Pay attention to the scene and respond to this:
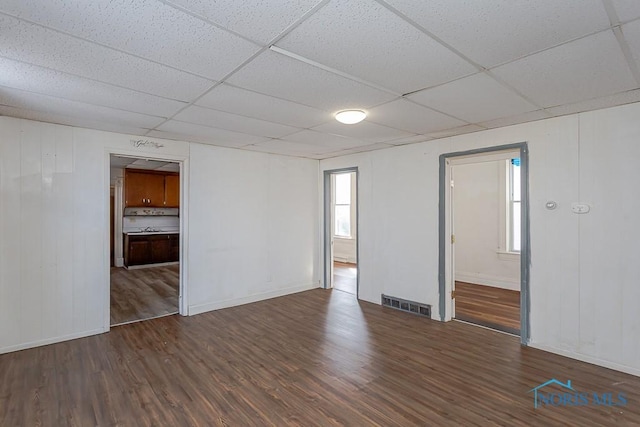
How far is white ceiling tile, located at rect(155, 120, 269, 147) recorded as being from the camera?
3.68 m

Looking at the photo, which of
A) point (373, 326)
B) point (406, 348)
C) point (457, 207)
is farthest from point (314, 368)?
point (457, 207)

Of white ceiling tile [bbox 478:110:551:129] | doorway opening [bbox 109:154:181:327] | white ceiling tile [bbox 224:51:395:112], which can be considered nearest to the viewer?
white ceiling tile [bbox 224:51:395:112]

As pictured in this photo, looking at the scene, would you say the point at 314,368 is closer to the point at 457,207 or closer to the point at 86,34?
the point at 86,34

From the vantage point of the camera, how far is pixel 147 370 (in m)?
2.97

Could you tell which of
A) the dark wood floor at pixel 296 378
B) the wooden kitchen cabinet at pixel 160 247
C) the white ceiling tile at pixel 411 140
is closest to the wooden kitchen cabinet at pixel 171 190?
Answer: the wooden kitchen cabinet at pixel 160 247

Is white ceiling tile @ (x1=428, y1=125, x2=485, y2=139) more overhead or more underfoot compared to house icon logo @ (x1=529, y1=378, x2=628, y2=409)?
more overhead

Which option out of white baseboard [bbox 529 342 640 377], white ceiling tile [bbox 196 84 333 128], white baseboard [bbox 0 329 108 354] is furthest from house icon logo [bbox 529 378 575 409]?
white baseboard [bbox 0 329 108 354]

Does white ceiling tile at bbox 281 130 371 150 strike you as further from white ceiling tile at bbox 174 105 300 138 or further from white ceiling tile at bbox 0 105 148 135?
white ceiling tile at bbox 0 105 148 135

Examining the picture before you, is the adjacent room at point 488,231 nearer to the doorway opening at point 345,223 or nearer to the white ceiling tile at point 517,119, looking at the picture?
the white ceiling tile at point 517,119

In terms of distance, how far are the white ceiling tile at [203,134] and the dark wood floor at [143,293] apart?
248cm

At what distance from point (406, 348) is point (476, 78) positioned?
265cm

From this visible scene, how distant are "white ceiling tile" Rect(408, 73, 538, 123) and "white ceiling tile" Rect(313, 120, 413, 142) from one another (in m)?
0.79

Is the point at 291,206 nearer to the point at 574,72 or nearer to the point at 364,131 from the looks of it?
the point at 364,131

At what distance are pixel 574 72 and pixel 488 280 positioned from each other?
4839mm
